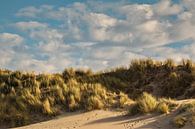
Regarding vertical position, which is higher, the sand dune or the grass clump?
the grass clump

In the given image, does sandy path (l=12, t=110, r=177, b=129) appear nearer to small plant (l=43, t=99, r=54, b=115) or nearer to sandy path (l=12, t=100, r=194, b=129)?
sandy path (l=12, t=100, r=194, b=129)

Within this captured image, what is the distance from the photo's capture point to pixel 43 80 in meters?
22.5

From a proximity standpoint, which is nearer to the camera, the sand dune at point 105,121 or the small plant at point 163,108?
the sand dune at point 105,121

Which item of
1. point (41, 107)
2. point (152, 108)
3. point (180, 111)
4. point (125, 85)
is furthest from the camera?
point (125, 85)

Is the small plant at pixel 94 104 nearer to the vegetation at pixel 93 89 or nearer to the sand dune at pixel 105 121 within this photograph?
the vegetation at pixel 93 89

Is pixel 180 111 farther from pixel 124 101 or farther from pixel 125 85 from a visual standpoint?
pixel 125 85

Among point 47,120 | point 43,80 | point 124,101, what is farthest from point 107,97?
point 43,80

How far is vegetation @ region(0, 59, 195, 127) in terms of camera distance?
60.6 ft

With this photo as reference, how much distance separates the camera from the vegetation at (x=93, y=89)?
60.6 ft

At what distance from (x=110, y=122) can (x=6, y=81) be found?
28.7ft

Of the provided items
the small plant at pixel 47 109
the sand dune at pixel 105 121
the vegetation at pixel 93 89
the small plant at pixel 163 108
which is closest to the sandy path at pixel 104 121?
the sand dune at pixel 105 121

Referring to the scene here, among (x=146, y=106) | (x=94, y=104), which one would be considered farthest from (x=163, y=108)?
(x=94, y=104)

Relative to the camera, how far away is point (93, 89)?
2005cm

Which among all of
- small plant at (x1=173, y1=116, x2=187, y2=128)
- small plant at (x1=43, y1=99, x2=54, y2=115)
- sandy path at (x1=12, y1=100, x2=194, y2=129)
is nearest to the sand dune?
sandy path at (x1=12, y1=100, x2=194, y2=129)
